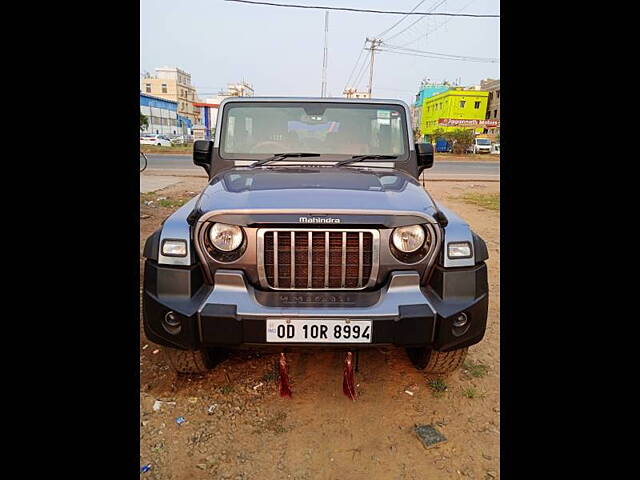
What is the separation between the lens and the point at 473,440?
2332 mm

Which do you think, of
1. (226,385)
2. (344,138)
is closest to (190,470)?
(226,385)

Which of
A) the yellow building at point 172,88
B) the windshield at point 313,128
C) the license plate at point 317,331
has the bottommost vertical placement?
the license plate at point 317,331

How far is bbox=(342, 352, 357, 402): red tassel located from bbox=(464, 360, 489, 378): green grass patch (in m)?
0.94

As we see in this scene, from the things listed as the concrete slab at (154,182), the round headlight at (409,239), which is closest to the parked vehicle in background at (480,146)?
the concrete slab at (154,182)

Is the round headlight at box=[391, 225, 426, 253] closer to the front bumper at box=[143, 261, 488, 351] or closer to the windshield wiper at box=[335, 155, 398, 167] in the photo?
the front bumper at box=[143, 261, 488, 351]

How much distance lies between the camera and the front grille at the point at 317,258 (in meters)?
2.32

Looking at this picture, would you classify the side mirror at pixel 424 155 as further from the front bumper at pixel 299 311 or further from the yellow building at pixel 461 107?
the yellow building at pixel 461 107

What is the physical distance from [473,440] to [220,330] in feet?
5.17

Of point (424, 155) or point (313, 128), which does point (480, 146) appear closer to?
point (424, 155)
